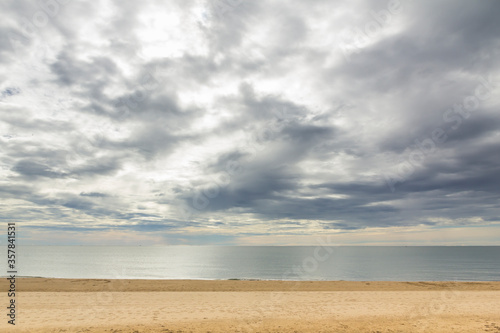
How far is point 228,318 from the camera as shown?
20.5 meters

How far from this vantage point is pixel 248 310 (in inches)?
902

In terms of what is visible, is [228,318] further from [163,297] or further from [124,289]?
[124,289]

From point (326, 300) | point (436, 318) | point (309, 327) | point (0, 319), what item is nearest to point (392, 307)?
point (436, 318)

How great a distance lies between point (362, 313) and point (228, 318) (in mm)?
9732

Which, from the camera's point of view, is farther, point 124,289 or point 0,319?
point 124,289

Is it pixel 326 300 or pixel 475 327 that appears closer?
pixel 475 327

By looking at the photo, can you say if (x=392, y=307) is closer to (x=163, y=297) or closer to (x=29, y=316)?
(x=163, y=297)

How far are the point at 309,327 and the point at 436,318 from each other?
960cm

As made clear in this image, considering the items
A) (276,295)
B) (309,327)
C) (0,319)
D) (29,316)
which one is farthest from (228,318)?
(0,319)

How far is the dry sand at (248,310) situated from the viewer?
18.5m

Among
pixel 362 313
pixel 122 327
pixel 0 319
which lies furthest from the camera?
pixel 362 313

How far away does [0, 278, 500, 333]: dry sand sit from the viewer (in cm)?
1850

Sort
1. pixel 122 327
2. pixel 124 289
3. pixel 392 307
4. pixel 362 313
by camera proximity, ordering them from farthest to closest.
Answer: pixel 124 289 < pixel 392 307 < pixel 362 313 < pixel 122 327

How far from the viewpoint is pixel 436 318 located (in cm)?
2098
